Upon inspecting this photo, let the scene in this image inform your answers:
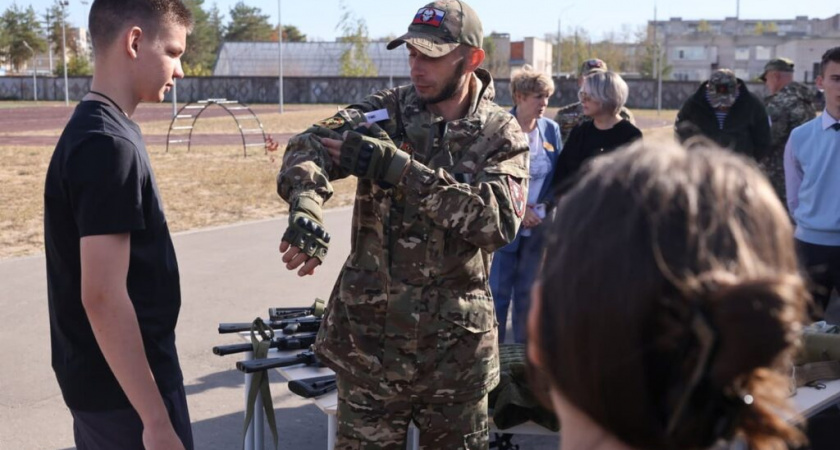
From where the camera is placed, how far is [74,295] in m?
2.48

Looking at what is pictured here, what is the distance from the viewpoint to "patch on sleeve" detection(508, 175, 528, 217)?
308 centimetres

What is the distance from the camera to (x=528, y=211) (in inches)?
240

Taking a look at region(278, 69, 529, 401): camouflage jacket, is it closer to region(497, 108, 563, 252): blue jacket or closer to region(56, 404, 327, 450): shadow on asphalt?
region(56, 404, 327, 450): shadow on asphalt

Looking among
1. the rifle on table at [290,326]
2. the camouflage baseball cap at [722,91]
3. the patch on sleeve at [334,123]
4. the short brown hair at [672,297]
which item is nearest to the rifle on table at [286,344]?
the rifle on table at [290,326]

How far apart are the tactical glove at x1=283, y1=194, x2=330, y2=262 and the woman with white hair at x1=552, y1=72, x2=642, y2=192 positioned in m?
3.55

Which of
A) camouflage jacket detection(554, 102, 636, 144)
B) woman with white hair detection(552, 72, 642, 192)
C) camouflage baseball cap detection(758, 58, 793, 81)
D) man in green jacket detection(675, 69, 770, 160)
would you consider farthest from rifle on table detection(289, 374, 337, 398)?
camouflage baseball cap detection(758, 58, 793, 81)

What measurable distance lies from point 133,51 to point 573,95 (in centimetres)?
5210

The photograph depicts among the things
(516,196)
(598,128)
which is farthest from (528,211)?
(516,196)

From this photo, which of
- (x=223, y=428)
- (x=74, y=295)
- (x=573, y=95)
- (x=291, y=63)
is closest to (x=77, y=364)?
(x=74, y=295)

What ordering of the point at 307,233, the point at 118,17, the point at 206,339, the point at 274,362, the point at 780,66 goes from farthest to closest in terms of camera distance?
the point at 780,66, the point at 206,339, the point at 274,362, the point at 307,233, the point at 118,17

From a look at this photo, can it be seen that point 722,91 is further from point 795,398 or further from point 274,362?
point 274,362

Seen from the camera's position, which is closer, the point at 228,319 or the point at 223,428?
the point at 223,428

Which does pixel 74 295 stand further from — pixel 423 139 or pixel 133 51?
pixel 423 139

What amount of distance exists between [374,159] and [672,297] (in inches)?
76.7
